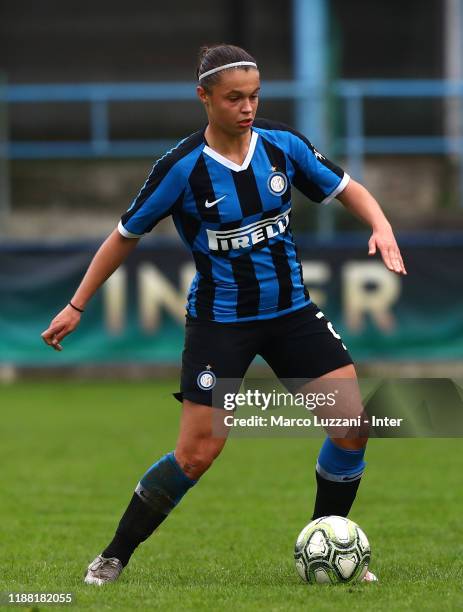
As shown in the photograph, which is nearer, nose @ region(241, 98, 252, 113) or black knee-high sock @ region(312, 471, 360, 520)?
nose @ region(241, 98, 252, 113)

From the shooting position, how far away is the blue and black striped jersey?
5.42 m

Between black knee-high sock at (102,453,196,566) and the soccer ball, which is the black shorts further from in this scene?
the soccer ball

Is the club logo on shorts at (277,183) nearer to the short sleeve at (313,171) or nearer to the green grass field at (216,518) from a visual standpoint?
the short sleeve at (313,171)

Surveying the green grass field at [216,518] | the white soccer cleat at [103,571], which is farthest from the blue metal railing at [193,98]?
the white soccer cleat at [103,571]

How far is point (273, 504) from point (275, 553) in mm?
1571

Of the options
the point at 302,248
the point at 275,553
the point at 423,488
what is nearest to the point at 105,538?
the point at 275,553

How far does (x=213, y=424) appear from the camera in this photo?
17.7 ft

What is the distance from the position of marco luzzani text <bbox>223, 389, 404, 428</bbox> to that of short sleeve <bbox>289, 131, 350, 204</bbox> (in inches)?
33.6

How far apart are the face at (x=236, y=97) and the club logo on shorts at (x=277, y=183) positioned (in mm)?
248

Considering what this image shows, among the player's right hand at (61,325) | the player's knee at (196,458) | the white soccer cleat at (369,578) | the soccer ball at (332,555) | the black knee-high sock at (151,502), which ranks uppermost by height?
the player's right hand at (61,325)

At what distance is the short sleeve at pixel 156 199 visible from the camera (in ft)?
17.7

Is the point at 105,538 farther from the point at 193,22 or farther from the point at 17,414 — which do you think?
the point at 193,22

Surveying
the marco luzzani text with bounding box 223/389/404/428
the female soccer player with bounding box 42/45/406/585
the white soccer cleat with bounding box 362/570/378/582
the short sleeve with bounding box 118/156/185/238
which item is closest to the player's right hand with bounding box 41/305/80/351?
the female soccer player with bounding box 42/45/406/585

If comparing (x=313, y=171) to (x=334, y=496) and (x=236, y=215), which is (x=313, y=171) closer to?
Answer: (x=236, y=215)
